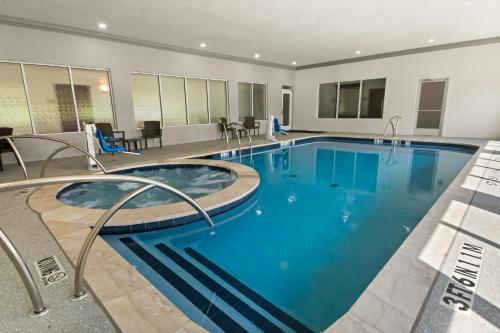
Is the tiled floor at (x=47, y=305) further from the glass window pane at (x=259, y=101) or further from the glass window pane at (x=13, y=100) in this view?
the glass window pane at (x=259, y=101)

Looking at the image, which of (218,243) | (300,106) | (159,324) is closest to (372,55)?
(300,106)

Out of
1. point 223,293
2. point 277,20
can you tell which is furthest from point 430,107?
point 223,293

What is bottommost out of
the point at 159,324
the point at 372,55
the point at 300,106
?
the point at 159,324

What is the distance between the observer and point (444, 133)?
8.78m

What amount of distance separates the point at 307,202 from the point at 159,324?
2837mm

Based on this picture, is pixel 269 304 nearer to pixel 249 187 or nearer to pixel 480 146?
pixel 249 187

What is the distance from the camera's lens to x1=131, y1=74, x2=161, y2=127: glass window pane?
747 centimetres

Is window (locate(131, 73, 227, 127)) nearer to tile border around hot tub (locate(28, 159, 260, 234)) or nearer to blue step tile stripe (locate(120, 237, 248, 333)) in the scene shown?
tile border around hot tub (locate(28, 159, 260, 234))

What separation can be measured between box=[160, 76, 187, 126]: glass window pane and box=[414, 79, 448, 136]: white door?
811cm

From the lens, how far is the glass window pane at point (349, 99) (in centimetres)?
1059

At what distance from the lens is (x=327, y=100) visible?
11391mm

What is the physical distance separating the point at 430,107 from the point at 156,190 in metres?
10.0

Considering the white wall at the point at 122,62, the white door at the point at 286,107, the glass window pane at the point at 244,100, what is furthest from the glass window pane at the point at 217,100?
the white door at the point at 286,107

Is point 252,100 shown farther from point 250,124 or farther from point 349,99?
point 349,99
